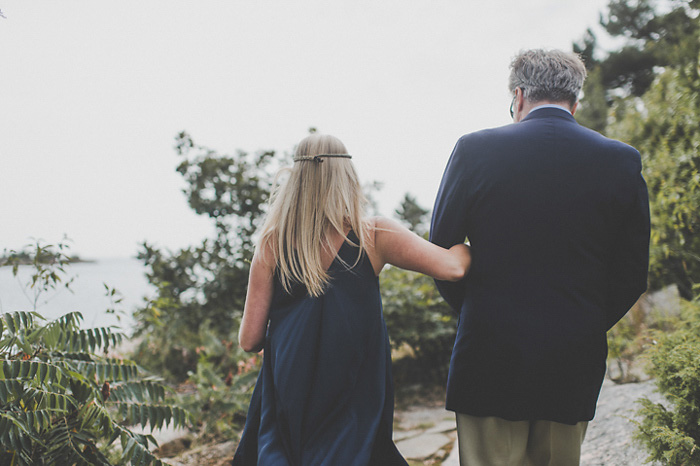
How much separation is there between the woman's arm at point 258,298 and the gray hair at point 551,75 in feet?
4.53

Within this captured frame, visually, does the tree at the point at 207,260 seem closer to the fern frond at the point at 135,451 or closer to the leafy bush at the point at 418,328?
the leafy bush at the point at 418,328

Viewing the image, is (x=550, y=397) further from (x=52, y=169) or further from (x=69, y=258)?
(x=52, y=169)

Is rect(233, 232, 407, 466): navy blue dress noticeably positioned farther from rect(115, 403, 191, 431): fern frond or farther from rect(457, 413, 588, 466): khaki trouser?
rect(115, 403, 191, 431): fern frond

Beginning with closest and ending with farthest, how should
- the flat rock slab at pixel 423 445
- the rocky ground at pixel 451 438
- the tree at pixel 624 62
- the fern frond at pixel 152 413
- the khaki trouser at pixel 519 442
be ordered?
the khaki trouser at pixel 519 442 < the fern frond at pixel 152 413 < the rocky ground at pixel 451 438 < the flat rock slab at pixel 423 445 < the tree at pixel 624 62

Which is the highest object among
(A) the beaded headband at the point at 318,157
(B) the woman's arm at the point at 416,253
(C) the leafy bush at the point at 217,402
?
(A) the beaded headband at the point at 318,157

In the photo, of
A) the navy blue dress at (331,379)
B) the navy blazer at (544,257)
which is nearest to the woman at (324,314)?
the navy blue dress at (331,379)

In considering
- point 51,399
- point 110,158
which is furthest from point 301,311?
point 110,158

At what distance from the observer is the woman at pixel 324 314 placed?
181 centimetres

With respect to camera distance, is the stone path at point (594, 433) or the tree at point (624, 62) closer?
the stone path at point (594, 433)

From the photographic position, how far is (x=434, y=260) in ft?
6.02

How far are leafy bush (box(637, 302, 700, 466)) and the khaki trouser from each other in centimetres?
71

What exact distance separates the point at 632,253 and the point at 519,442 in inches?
36.4

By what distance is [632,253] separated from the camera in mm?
1868

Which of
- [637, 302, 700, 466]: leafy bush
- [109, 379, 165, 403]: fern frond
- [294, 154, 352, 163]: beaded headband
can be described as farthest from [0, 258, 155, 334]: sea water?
[637, 302, 700, 466]: leafy bush
